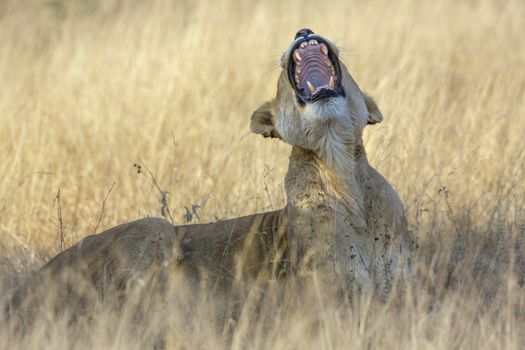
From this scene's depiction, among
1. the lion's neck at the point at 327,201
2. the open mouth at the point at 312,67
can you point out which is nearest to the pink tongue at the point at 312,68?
the open mouth at the point at 312,67

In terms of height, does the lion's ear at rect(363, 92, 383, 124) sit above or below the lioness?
above

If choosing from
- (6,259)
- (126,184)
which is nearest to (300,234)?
(6,259)

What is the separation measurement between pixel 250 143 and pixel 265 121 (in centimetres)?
203

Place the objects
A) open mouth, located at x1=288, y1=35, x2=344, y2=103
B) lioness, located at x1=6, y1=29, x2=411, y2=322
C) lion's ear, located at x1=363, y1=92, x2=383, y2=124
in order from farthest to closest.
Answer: lion's ear, located at x1=363, y1=92, x2=383, y2=124 → open mouth, located at x1=288, y1=35, x2=344, y2=103 → lioness, located at x1=6, y1=29, x2=411, y2=322

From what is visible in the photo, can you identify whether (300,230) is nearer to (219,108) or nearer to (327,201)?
(327,201)

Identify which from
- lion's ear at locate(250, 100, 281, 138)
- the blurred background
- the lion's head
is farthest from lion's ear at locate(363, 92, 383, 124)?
the blurred background

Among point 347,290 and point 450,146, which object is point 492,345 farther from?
point 450,146

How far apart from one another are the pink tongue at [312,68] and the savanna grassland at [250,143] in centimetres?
45

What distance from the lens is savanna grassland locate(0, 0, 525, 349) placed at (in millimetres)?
4633

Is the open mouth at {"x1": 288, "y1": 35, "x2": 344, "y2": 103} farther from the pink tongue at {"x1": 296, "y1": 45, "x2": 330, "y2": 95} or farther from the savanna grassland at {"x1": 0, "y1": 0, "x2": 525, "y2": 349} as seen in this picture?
the savanna grassland at {"x1": 0, "y1": 0, "x2": 525, "y2": 349}

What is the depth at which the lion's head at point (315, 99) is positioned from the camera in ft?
16.5

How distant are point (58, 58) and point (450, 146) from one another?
3.81 meters

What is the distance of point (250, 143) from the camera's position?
7461 mm

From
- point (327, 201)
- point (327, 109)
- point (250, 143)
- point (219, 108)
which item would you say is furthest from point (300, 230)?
point (219, 108)
